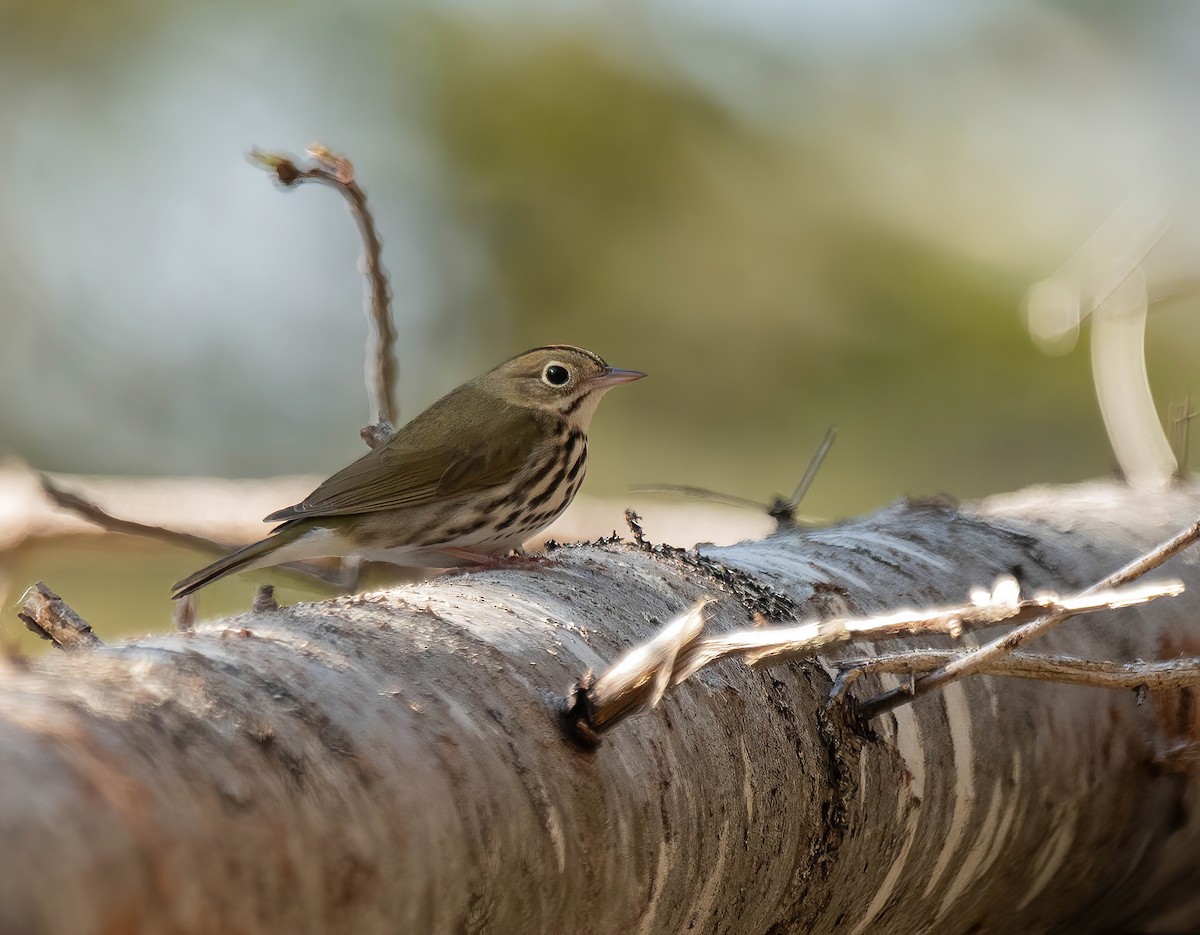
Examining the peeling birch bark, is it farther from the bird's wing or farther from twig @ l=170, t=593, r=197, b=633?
twig @ l=170, t=593, r=197, b=633

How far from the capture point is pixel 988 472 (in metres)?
6.20

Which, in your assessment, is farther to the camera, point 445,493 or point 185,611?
point 445,493

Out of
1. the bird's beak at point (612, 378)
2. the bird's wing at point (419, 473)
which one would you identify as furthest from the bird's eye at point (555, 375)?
the bird's wing at point (419, 473)

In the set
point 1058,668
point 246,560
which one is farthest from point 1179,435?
point 246,560

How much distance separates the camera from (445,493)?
282cm

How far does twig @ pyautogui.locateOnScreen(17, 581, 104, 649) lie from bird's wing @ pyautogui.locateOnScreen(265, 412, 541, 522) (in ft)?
4.56

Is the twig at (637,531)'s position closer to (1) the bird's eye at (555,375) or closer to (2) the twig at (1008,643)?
(2) the twig at (1008,643)

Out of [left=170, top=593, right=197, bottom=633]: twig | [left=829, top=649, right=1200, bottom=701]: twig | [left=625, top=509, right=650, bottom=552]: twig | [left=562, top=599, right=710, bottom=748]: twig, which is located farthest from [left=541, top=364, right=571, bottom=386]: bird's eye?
[left=562, top=599, right=710, bottom=748]: twig

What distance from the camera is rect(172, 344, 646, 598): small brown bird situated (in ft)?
9.09

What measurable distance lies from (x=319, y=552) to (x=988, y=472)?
4.25 metres

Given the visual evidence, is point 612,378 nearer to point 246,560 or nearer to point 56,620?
point 246,560

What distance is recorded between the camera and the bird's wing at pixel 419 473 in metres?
2.80

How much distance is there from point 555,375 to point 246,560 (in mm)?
917

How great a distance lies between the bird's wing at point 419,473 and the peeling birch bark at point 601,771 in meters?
0.84
